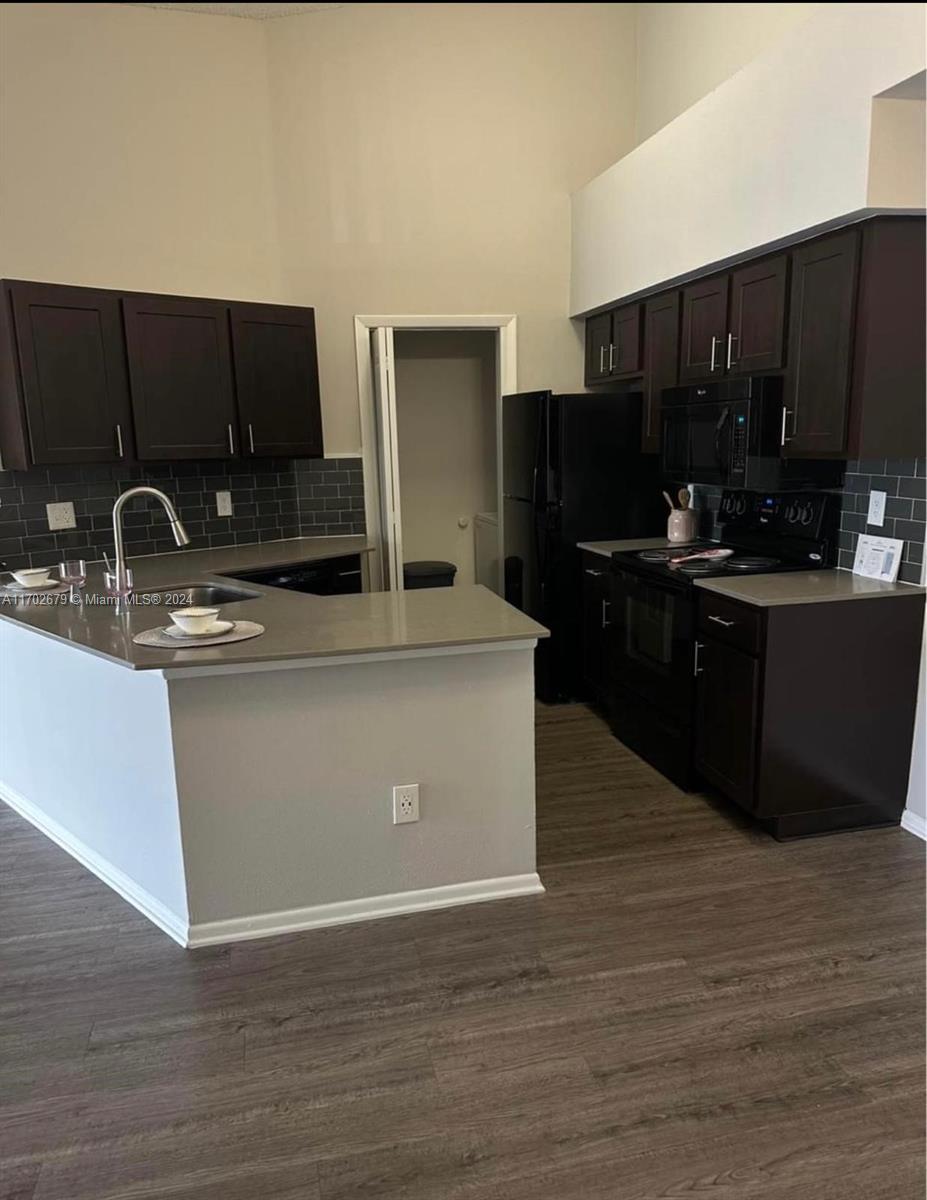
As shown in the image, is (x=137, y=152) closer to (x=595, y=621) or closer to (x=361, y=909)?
(x=595, y=621)

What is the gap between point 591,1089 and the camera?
6.16 feet

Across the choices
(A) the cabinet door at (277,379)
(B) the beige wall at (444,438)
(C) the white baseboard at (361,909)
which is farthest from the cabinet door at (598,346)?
(C) the white baseboard at (361,909)

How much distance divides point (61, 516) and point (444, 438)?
2597 millimetres

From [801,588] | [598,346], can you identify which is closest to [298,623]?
[801,588]

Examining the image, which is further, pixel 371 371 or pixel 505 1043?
pixel 371 371

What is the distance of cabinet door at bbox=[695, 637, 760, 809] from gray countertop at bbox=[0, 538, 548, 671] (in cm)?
85

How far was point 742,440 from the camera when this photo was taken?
315 cm

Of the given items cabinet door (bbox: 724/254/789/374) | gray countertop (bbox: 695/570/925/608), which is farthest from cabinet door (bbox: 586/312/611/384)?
gray countertop (bbox: 695/570/925/608)

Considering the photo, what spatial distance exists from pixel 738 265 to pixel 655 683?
172 cm

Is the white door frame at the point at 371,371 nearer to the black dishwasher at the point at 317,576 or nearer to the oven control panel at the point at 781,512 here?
the black dishwasher at the point at 317,576

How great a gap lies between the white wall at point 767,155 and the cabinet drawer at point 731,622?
1.28m

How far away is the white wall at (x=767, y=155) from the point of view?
8.02 feet

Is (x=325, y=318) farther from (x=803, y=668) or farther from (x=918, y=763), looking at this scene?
(x=918, y=763)

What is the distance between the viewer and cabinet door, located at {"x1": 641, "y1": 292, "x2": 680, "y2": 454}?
379 cm
